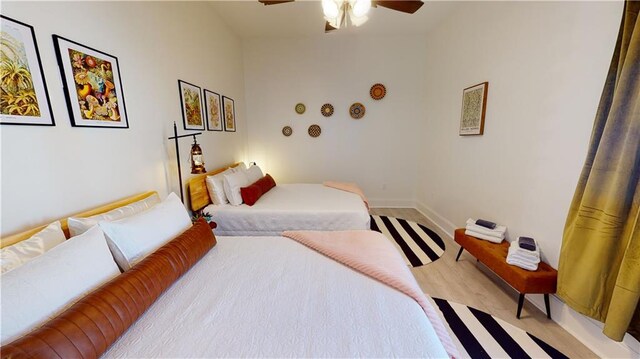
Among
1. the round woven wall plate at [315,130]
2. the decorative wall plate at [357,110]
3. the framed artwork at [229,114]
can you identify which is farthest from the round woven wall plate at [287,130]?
the decorative wall plate at [357,110]

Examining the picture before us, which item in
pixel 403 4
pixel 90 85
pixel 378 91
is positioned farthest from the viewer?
pixel 378 91

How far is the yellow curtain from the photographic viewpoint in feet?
3.75

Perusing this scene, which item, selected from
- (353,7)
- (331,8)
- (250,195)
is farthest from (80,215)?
(353,7)

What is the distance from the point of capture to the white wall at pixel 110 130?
1.08m

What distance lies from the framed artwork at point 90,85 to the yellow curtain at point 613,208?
291cm

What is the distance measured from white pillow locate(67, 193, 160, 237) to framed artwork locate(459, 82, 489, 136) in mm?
3149

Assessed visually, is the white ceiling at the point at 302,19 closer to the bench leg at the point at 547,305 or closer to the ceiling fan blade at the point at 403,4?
the ceiling fan blade at the point at 403,4

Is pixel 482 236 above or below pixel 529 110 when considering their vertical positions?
below

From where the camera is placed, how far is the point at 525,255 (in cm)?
165

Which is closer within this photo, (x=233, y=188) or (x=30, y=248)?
(x=30, y=248)

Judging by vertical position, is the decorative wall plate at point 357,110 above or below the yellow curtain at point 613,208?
above

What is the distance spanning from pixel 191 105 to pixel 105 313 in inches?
81.3

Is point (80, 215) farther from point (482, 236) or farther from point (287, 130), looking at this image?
point (287, 130)

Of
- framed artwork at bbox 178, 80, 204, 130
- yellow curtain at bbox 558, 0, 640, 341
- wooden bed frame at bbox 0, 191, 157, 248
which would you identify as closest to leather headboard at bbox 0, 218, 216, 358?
wooden bed frame at bbox 0, 191, 157, 248
